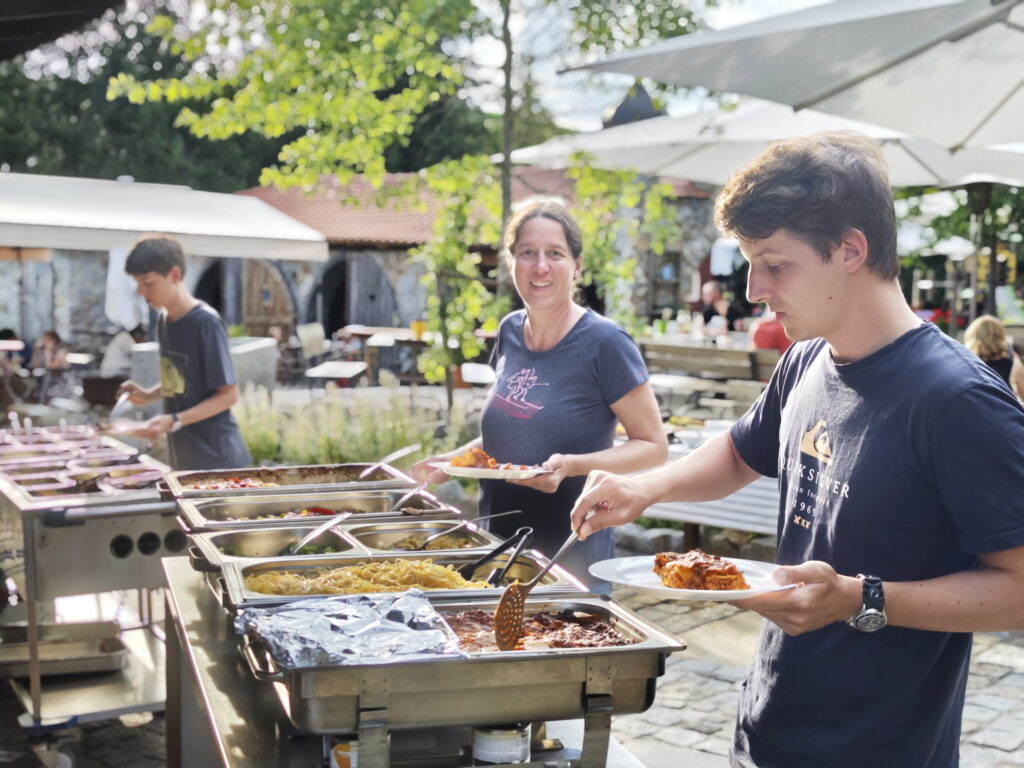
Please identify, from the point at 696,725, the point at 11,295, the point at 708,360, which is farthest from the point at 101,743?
the point at 11,295

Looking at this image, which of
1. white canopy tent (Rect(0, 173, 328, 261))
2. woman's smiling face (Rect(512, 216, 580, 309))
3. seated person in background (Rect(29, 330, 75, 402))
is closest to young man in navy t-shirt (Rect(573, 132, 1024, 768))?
woman's smiling face (Rect(512, 216, 580, 309))

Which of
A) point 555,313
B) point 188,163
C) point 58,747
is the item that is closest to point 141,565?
point 58,747

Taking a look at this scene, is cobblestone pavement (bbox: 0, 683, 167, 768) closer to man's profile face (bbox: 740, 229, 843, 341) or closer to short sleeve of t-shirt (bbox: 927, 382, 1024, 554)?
man's profile face (bbox: 740, 229, 843, 341)

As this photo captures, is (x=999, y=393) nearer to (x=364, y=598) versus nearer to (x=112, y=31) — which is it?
(x=364, y=598)

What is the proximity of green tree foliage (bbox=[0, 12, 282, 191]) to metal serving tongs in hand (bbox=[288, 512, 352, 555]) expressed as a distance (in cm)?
2428

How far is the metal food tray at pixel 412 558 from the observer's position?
1965 mm

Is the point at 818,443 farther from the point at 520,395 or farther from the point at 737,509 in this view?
the point at 737,509

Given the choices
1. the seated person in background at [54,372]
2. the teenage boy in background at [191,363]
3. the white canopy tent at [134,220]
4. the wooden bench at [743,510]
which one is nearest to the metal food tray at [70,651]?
the teenage boy in background at [191,363]

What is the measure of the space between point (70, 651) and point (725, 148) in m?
7.37

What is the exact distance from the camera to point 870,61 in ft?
15.1

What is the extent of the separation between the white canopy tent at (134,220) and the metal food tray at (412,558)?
5.01 m

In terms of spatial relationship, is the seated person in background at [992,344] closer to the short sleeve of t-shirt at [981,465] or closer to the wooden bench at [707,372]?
the wooden bench at [707,372]

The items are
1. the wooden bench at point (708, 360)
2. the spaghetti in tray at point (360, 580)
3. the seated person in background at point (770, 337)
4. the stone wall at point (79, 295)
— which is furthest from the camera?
the stone wall at point (79, 295)

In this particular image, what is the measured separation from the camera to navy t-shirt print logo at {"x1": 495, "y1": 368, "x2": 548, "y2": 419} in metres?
2.94
